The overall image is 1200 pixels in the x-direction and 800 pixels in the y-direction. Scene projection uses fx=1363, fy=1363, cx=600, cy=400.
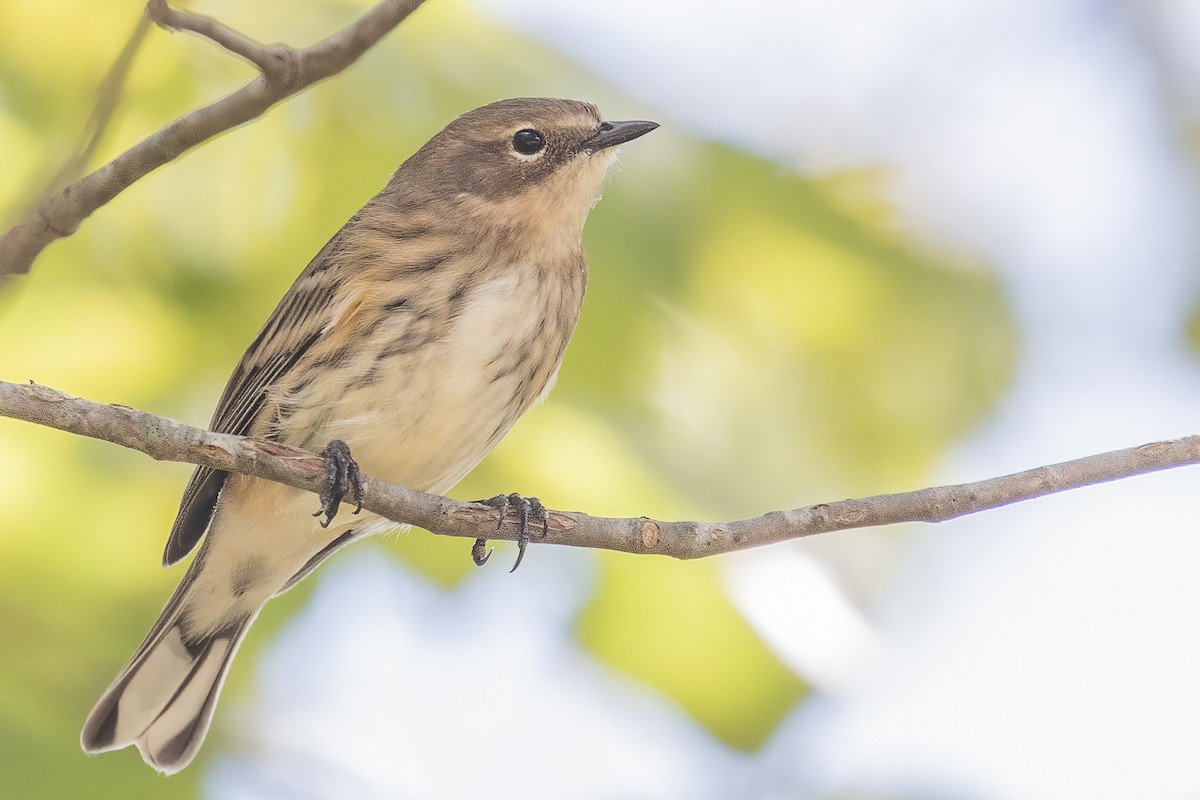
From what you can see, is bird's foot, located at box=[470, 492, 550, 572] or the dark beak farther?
the dark beak

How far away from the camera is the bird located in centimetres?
436

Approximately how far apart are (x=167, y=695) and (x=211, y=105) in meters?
2.67

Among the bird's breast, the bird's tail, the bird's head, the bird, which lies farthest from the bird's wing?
the bird's head

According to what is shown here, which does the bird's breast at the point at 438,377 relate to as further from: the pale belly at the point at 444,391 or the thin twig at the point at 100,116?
the thin twig at the point at 100,116

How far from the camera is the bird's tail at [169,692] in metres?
4.32

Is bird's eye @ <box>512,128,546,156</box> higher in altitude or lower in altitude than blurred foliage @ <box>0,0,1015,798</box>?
higher

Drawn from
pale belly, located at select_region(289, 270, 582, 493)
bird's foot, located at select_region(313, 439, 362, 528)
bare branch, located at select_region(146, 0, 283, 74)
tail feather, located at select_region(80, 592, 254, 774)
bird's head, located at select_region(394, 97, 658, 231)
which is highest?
bird's head, located at select_region(394, 97, 658, 231)

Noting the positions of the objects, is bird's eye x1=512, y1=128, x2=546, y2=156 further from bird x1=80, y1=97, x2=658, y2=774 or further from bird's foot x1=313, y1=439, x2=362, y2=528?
bird's foot x1=313, y1=439, x2=362, y2=528

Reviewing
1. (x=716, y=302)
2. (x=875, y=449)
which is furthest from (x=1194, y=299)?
(x=716, y=302)

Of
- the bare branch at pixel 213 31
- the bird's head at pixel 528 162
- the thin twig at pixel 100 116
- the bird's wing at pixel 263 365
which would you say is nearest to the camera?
the bare branch at pixel 213 31

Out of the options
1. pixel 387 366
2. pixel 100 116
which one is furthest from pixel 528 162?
pixel 100 116

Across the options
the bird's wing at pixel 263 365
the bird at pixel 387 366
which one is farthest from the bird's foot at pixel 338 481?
the bird's wing at pixel 263 365

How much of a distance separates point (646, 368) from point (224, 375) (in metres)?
1.43

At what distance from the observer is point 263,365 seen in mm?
4555
